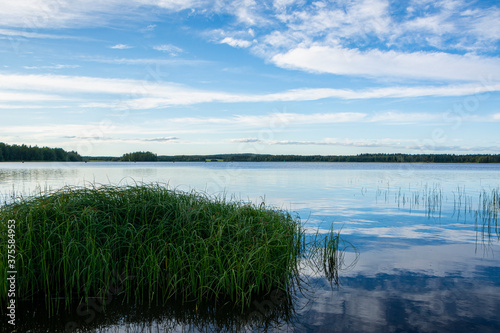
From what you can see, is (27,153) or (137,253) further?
(27,153)

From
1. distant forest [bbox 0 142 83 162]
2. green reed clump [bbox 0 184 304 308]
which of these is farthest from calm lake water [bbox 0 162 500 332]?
distant forest [bbox 0 142 83 162]

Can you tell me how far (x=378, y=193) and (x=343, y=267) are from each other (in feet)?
75.8

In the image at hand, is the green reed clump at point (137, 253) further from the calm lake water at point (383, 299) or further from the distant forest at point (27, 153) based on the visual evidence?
the distant forest at point (27, 153)

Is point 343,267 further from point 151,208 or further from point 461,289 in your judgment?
point 151,208

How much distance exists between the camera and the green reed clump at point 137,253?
6887 mm

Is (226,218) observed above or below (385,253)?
above

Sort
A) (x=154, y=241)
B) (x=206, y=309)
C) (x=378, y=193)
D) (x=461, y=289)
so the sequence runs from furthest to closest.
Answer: (x=378, y=193)
(x=461, y=289)
(x=154, y=241)
(x=206, y=309)

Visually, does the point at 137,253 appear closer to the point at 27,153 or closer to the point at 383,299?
the point at 383,299

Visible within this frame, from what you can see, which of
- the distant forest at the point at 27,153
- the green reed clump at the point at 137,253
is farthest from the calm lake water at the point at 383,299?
the distant forest at the point at 27,153

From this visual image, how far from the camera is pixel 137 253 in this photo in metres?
7.50

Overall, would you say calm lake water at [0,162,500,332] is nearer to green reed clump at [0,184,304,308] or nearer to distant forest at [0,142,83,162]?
green reed clump at [0,184,304,308]

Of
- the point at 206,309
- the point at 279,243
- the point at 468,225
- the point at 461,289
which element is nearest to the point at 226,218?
the point at 279,243

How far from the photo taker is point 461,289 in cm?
845

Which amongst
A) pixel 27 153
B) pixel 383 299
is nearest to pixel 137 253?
pixel 383 299
